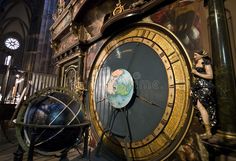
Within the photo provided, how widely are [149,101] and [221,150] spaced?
45.9 inches

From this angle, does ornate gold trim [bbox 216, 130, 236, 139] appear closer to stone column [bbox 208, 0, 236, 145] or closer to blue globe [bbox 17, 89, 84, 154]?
stone column [bbox 208, 0, 236, 145]

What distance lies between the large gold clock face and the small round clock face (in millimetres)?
23713

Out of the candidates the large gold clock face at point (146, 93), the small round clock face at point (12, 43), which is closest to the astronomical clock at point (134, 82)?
the large gold clock face at point (146, 93)

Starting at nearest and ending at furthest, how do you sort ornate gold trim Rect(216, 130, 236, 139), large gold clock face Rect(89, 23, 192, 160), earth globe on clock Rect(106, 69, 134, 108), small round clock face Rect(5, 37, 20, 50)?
ornate gold trim Rect(216, 130, 236, 139)
large gold clock face Rect(89, 23, 192, 160)
earth globe on clock Rect(106, 69, 134, 108)
small round clock face Rect(5, 37, 20, 50)

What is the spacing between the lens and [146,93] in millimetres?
2688

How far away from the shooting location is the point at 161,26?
255 centimetres

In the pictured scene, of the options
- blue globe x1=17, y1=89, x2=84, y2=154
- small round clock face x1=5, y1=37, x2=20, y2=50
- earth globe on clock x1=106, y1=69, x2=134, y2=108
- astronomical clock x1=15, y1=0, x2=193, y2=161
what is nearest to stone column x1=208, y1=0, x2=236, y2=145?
astronomical clock x1=15, y1=0, x2=193, y2=161

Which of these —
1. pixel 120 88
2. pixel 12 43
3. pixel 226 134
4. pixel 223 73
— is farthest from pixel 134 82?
pixel 12 43

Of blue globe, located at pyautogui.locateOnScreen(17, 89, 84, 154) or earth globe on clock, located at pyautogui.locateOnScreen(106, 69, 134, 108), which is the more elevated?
earth globe on clock, located at pyautogui.locateOnScreen(106, 69, 134, 108)

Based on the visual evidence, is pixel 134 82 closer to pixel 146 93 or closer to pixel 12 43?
pixel 146 93

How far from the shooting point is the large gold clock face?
7.23 feet

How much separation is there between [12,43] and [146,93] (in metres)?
25.3

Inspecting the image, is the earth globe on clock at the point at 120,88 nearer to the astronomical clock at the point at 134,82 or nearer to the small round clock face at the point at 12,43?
the astronomical clock at the point at 134,82

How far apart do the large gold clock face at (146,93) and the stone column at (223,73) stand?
381 millimetres
